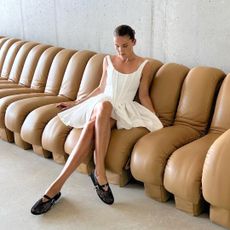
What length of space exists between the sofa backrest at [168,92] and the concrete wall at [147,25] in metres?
0.36

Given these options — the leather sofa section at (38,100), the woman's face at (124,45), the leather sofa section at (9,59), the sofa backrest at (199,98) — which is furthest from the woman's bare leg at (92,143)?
the leather sofa section at (9,59)

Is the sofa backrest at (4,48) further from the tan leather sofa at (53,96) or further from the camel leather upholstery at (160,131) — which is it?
the tan leather sofa at (53,96)

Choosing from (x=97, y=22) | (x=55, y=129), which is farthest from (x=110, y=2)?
(x=55, y=129)

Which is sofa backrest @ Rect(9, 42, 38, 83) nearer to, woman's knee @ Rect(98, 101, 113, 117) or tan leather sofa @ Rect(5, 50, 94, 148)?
tan leather sofa @ Rect(5, 50, 94, 148)

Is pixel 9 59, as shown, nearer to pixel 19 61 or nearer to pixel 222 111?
pixel 19 61

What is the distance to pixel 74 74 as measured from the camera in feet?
11.3

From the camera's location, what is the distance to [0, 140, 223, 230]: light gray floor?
2.14 meters

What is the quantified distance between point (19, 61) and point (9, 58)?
26 centimetres

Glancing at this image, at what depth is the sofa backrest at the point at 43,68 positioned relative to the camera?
3.85m

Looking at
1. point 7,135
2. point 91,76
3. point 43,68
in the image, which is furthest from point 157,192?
point 43,68

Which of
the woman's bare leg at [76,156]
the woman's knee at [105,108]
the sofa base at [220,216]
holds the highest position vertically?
the woman's knee at [105,108]

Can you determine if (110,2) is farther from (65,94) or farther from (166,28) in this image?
(65,94)

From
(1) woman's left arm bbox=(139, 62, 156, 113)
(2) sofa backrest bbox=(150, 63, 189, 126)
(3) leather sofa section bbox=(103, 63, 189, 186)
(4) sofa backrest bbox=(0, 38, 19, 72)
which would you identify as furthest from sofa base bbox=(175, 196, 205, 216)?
(4) sofa backrest bbox=(0, 38, 19, 72)

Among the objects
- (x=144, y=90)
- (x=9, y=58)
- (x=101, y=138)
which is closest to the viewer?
(x=101, y=138)
